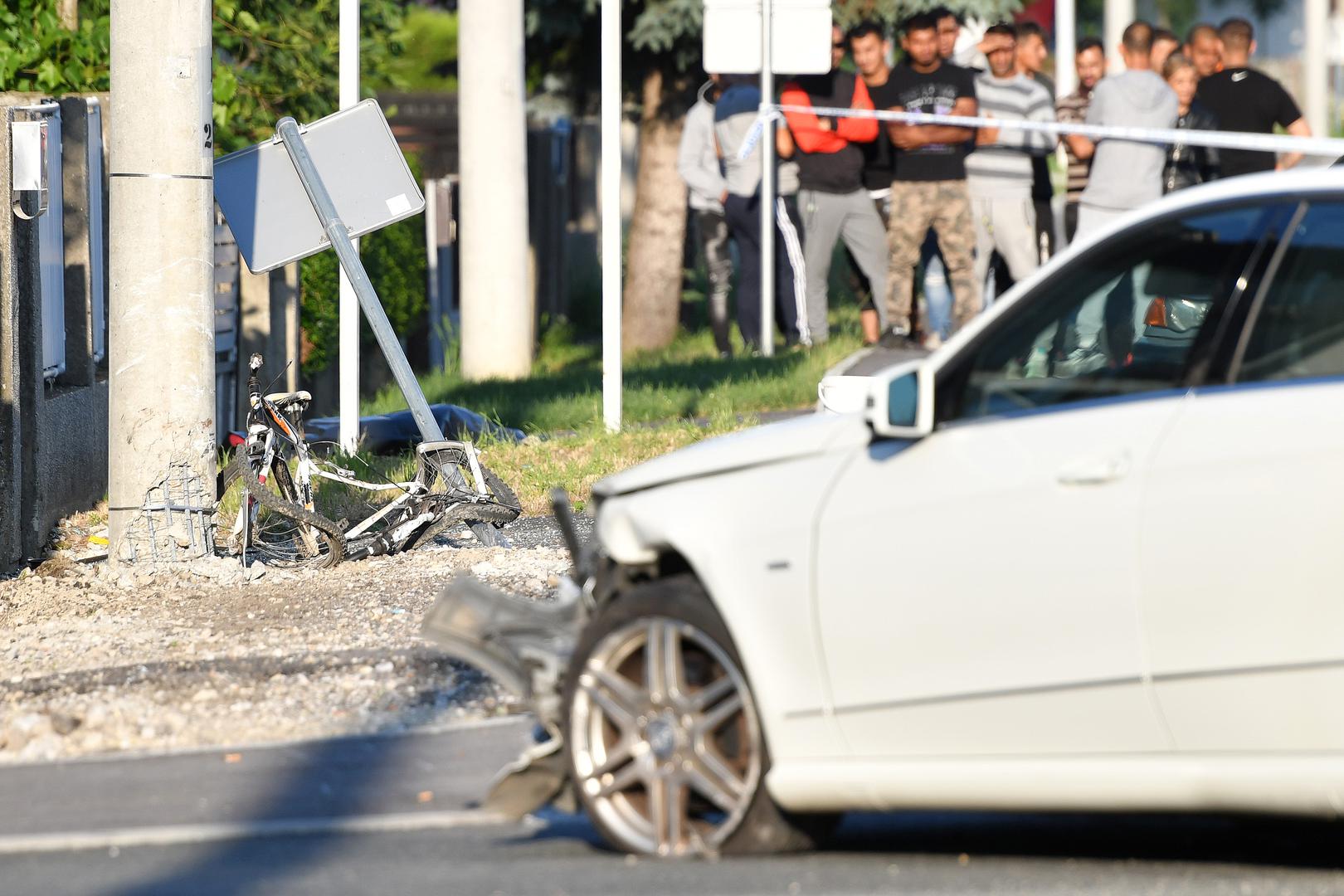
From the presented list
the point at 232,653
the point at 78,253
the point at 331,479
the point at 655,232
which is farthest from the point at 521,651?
the point at 655,232

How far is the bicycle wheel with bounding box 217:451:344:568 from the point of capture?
9258 mm

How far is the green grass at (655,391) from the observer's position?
1414 cm

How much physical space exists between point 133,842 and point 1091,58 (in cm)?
1228

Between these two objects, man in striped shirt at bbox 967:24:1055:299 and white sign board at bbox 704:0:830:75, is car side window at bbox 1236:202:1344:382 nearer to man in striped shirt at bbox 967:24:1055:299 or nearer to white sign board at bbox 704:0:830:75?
man in striped shirt at bbox 967:24:1055:299

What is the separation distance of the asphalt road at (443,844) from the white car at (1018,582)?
0.20m

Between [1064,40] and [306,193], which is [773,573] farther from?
[1064,40]

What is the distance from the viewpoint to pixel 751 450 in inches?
205

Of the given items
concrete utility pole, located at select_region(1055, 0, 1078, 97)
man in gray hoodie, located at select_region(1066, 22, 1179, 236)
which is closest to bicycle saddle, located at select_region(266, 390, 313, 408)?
man in gray hoodie, located at select_region(1066, 22, 1179, 236)

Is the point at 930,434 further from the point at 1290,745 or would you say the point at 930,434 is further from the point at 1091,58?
the point at 1091,58

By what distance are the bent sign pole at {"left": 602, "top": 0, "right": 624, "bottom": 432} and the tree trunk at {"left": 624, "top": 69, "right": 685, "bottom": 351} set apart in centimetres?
801

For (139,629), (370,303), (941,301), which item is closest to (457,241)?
(941,301)

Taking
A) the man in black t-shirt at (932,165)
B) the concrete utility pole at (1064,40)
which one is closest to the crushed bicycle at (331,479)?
the man in black t-shirt at (932,165)

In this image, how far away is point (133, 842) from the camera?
18.9 feet

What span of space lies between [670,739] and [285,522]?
17.2 feet
